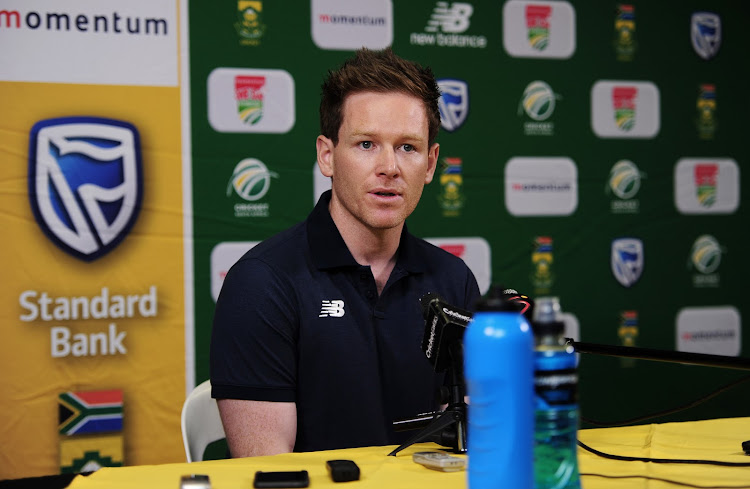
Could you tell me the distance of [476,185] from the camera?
2684 millimetres

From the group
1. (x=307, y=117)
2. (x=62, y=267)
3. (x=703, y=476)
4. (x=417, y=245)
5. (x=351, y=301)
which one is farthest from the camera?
(x=307, y=117)

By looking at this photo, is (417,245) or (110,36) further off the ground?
(110,36)

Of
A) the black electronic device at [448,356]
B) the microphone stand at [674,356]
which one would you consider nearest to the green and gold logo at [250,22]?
the black electronic device at [448,356]

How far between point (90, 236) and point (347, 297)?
1.08 metres

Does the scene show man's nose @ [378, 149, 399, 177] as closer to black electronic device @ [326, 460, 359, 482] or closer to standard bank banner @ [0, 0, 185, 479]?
black electronic device @ [326, 460, 359, 482]

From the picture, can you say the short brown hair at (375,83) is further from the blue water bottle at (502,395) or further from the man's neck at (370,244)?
the blue water bottle at (502,395)

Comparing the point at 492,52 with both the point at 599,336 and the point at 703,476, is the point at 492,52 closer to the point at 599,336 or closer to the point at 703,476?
the point at 599,336

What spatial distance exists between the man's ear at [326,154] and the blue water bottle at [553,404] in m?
0.96

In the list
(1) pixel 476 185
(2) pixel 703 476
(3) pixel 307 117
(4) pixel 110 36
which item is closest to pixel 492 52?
(1) pixel 476 185

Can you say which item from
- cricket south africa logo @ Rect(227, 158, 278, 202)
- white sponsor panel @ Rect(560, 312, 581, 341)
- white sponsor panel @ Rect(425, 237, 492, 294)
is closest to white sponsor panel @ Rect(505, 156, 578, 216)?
white sponsor panel @ Rect(425, 237, 492, 294)

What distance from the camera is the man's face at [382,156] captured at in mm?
1607

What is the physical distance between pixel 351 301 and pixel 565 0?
5.61 ft

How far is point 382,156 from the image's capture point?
1.61 meters

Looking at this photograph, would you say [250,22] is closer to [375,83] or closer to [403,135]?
[375,83]
